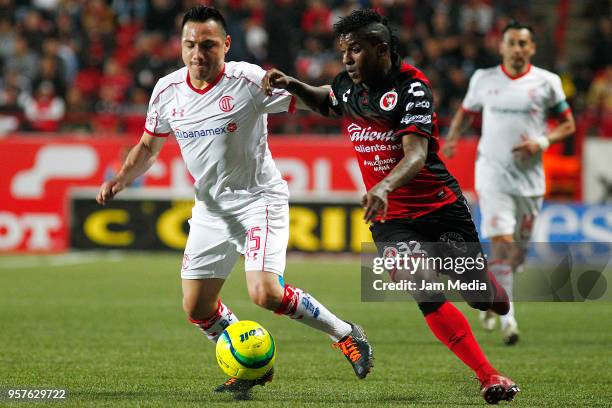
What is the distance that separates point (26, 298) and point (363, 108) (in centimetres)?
687

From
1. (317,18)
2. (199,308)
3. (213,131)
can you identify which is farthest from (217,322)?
(317,18)

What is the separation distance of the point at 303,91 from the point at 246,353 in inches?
63.3

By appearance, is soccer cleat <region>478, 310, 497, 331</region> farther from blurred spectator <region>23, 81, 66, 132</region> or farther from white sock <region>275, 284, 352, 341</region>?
blurred spectator <region>23, 81, 66, 132</region>

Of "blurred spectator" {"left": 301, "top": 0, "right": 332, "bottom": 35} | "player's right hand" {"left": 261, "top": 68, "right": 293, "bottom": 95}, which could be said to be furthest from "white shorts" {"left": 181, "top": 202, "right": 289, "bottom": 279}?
"blurred spectator" {"left": 301, "top": 0, "right": 332, "bottom": 35}

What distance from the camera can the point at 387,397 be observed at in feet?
21.0

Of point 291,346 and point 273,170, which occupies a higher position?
point 273,170

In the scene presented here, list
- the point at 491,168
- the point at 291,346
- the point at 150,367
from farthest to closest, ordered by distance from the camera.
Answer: the point at 491,168, the point at 291,346, the point at 150,367

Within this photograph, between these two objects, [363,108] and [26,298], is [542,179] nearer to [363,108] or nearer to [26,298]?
[363,108]

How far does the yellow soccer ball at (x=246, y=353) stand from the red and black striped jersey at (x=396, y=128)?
108 cm

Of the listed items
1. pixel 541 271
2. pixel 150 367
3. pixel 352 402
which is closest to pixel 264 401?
pixel 352 402

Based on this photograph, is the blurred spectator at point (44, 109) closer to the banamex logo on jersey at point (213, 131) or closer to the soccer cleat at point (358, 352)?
the banamex logo on jersey at point (213, 131)

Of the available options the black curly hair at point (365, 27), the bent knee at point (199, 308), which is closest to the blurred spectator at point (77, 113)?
the bent knee at point (199, 308)

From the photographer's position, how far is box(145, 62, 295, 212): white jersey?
22.2ft

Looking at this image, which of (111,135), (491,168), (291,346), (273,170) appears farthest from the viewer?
(111,135)
